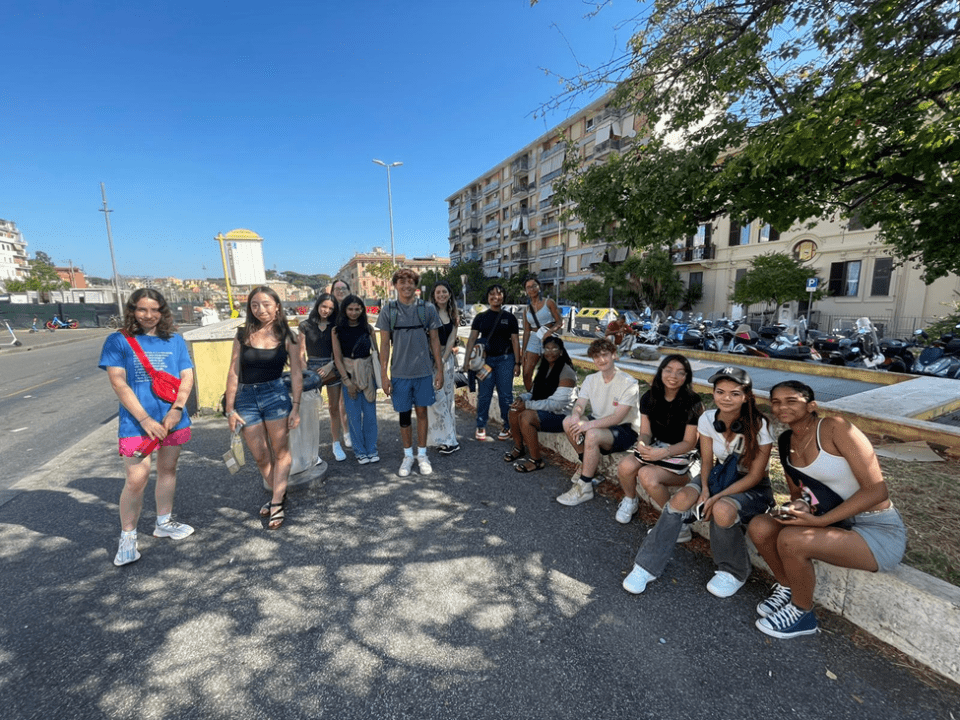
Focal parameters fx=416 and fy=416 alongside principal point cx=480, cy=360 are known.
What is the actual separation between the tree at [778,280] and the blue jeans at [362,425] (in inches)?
877

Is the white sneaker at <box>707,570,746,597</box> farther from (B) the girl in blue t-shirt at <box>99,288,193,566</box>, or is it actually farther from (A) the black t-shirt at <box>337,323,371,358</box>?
(B) the girl in blue t-shirt at <box>99,288,193,566</box>

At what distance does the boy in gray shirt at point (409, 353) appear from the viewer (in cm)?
415

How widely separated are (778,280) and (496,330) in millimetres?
21072

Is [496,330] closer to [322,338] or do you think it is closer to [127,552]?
[322,338]

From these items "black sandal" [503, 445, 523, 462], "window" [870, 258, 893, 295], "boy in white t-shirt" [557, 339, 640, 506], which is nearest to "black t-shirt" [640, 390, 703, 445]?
"boy in white t-shirt" [557, 339, 640, 506]

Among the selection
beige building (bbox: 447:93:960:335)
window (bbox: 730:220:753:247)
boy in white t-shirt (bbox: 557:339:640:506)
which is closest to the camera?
boy in white t-shirt (bbox: 557:339:640:506)

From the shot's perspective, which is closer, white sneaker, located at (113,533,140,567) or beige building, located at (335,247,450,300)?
white sneaker, located at (113,533,140,567)

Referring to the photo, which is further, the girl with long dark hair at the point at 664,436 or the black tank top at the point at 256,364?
the black tank top at the point at 256,364

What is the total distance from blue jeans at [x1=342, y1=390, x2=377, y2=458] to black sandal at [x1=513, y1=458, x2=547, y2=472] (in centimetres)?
162

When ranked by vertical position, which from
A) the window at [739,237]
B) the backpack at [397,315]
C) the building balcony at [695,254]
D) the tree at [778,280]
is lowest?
the backpack at [397,315]

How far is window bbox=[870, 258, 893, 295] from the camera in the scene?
832 inches

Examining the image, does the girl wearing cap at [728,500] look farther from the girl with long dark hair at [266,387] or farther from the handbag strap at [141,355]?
the handbag strap at [141,355]

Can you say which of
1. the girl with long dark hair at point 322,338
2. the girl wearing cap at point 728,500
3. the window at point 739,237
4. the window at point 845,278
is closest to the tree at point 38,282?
the girl with long dark hair at point 322,338

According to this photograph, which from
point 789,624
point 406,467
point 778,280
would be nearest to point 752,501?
point 789,624
